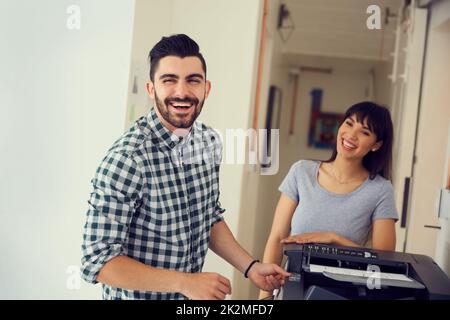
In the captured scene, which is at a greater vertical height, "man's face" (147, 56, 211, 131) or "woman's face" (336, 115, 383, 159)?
"man's face" (147, 56, 211, 131)

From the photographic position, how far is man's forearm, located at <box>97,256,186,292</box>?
0.95m

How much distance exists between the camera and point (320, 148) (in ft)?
4.17

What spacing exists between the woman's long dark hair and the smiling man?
1.01ft

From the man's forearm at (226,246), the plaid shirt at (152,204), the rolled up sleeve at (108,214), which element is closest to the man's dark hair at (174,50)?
the plaid shirt at (152,204)

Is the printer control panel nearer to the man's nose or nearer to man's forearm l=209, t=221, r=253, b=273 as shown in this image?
man's forearm l=209, t=221, r=253, b=273

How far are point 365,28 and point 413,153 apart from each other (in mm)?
326

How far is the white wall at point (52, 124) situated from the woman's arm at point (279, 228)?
0.46 m

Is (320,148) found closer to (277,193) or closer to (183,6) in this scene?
(277,193)

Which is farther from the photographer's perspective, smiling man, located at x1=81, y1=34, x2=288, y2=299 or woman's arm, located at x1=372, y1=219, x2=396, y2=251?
woman's arm, located at x1=372, y1=219, x2=396, y2=251

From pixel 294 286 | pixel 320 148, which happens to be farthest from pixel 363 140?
pixel 294 286

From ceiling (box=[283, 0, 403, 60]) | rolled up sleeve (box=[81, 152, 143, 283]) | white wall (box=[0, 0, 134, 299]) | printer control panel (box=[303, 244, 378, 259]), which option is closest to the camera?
rolled up sleeve (box=[81, 152, 143, 283])

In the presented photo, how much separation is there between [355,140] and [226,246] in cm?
36

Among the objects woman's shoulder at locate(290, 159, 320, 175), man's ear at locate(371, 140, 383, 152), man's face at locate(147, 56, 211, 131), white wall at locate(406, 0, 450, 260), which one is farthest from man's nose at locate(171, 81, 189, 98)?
white wall at locate(406, 0, 450, 260)

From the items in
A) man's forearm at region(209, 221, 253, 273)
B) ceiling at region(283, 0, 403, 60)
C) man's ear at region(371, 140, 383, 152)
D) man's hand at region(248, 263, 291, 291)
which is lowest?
man's hand at region(248, 263, 291, 291)
